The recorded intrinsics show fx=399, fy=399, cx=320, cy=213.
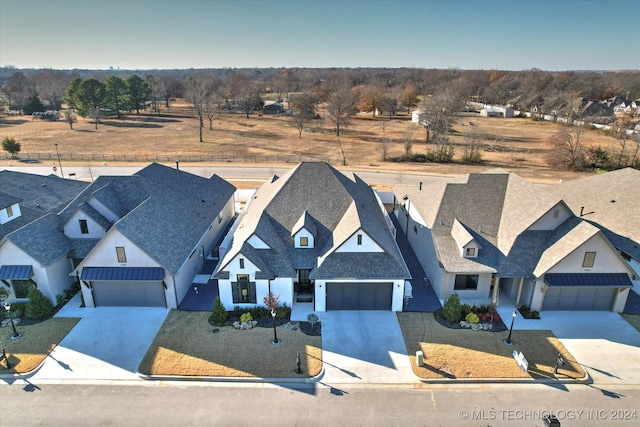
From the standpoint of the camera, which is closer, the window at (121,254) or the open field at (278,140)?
the window at (121,254)

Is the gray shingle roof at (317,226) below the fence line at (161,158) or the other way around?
the other way around

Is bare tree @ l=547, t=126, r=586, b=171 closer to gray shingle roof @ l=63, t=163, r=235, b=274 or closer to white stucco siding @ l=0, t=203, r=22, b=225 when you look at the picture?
gray shingle roof @ l=63, t=163, r=235, b=274

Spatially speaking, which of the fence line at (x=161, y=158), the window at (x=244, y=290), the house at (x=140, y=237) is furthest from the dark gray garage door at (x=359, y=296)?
the fence line at (x=161, y=158)

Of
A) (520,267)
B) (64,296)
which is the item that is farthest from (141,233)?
(520,267)

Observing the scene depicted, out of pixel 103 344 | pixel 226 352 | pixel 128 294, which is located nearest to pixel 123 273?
pixel 128 294

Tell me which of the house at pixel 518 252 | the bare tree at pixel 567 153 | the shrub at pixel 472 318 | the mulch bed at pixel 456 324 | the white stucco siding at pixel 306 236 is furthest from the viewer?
the bare tree at pixel 567 153

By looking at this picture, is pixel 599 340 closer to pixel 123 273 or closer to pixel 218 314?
pixel 218 314

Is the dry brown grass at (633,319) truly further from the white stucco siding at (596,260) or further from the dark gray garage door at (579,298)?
the white stucco siding at (596,260)
